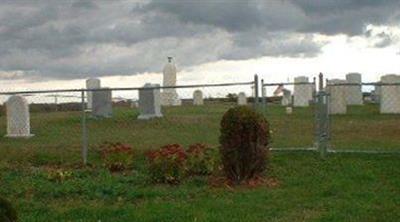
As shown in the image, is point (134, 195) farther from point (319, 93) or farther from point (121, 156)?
point (319, 93)

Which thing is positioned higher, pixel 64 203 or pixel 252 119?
pixel 252 119

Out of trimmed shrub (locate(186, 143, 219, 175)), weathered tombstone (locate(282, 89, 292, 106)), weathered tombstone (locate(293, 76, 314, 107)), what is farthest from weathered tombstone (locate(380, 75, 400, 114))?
trimmed shrub (locate(186, 143, 219, 175))

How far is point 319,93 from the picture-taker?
1376 centimetres

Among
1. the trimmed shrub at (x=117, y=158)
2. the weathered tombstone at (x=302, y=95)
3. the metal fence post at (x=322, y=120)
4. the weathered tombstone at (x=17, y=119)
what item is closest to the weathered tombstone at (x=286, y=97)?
the weathered tombstone at (x=302, y=95)

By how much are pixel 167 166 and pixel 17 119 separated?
9.54 metres

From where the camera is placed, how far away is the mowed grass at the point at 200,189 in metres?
8.70

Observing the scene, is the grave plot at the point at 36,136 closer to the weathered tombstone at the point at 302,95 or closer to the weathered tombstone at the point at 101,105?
the weathered tombstone at the point at 101,105

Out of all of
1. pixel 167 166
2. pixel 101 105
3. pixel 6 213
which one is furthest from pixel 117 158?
pixel 101 105

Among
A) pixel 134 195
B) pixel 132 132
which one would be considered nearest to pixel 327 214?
pixel 134 195

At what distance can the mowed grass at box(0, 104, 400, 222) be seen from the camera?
342 inches

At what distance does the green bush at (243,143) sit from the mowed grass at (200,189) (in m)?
0.46

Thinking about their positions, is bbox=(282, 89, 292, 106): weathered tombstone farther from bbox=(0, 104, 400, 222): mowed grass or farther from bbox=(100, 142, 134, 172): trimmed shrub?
bbox=(100, 142, 134, 172): trimmed shrub

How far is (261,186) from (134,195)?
2020mm

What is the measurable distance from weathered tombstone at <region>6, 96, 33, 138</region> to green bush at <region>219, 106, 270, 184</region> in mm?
9726
